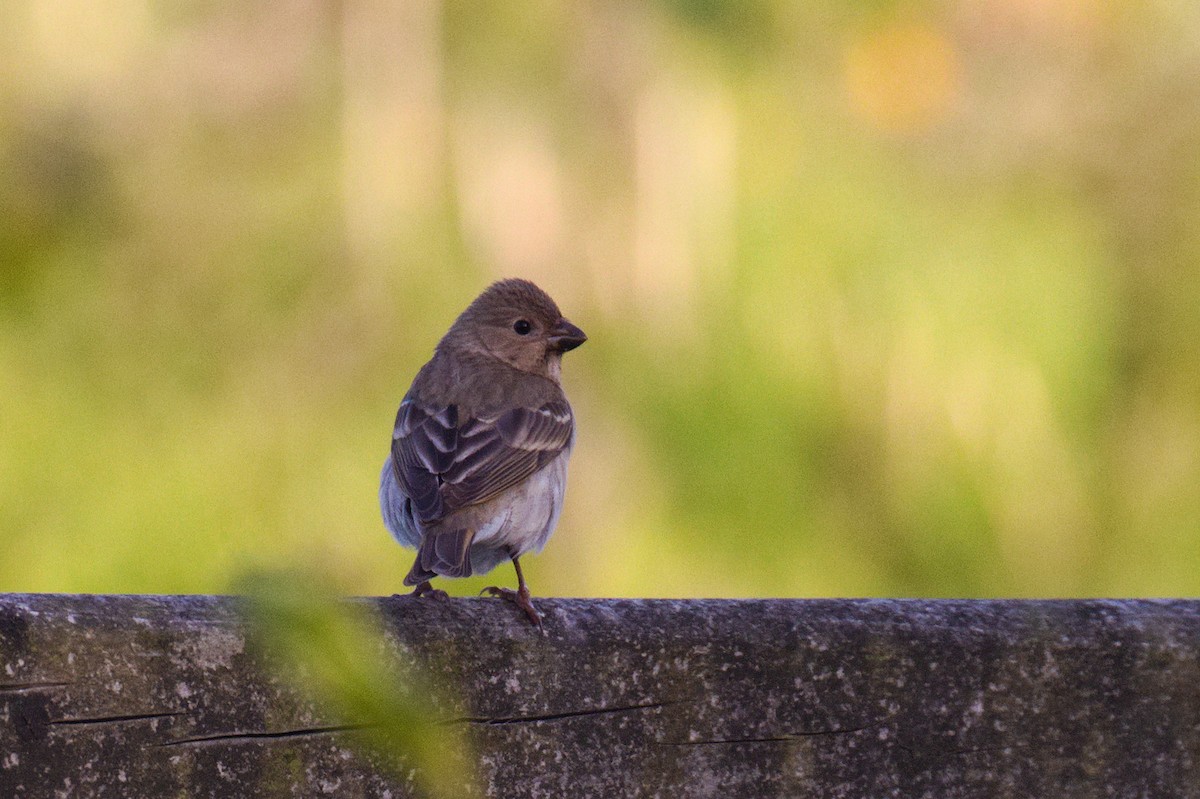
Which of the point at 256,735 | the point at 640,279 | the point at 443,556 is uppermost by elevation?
the point at 640,279

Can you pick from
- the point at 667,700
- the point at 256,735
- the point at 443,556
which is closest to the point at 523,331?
the point at 443,556

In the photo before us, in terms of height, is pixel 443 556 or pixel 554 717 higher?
pixel 554 717

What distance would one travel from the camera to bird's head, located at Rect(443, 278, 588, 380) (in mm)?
4355

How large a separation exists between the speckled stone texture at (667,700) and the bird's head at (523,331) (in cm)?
224

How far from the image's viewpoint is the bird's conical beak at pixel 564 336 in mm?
4324

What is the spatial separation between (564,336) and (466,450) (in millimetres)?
762

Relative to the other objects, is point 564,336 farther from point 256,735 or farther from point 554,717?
point 256,735

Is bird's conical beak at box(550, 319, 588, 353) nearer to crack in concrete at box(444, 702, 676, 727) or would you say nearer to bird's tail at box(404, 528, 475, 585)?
bird's tail at box(404, 528, 475, 585)

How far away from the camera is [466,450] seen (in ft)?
12.0

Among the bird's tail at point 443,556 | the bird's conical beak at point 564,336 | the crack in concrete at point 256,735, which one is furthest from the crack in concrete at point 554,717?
the bird's conical beak at point 564,336

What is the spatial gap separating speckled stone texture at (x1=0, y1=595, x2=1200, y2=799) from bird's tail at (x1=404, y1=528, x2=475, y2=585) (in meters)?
1.00

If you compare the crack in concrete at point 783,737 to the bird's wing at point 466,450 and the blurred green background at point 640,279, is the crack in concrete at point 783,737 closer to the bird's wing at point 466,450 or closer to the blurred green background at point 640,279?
the bird's wing at point 466,450

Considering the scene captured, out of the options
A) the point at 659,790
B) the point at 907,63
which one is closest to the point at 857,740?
the point at 659,790

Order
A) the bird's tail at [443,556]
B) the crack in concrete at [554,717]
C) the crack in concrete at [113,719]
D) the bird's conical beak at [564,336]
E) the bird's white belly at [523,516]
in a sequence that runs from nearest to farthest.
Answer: the crack in concrete at [113,719] → the crack in concrete at [554,717] → the bird's tail at [443,556] → the bird's white belly at [523,516] → the bird's conical beak at [564,336]
